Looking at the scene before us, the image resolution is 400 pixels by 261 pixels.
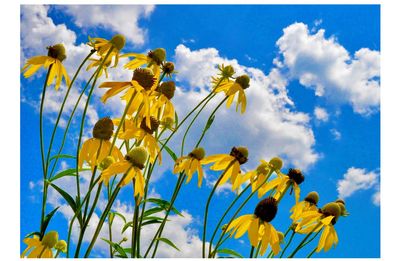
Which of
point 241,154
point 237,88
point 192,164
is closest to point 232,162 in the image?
point 241,154

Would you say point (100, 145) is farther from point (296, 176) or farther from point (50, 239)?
point (296, 176)

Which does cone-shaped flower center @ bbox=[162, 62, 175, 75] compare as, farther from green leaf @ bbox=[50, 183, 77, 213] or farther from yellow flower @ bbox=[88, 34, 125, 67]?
green leaf @ bbox=[50, 183, 77, 213]

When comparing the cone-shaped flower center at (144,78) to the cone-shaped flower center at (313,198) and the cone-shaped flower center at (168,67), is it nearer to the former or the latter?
the cone-shaped flower center at (168,67)

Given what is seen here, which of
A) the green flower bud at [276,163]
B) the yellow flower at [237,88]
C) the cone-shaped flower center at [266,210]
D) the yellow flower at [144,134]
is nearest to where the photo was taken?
the cone-shaped flower center at [266,210]

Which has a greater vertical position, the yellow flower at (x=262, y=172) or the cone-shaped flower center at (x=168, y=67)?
the cone-shaped flower center at (x=168, y=67)

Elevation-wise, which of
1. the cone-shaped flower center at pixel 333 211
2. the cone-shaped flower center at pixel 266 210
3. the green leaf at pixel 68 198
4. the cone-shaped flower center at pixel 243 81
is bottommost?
the green leaf at pixel 68 198

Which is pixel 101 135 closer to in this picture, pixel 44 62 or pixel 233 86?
pixel 44 62

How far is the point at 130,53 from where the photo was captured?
6.65ft

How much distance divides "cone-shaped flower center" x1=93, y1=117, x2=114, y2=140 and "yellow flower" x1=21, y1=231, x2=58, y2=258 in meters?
0.40

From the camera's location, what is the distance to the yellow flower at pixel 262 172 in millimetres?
2002

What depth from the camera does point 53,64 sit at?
2.08m

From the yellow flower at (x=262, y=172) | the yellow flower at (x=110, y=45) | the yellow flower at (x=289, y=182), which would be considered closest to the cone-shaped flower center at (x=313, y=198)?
the yellow flower at (x=289, y=182)

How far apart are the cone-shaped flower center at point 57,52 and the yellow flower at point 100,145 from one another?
483 millimetres

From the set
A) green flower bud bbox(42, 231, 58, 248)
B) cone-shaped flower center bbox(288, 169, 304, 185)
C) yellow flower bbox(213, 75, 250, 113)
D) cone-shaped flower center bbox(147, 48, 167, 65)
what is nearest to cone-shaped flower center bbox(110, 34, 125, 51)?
cone-shaped flower center bbox(147, 48, 167, 65)
